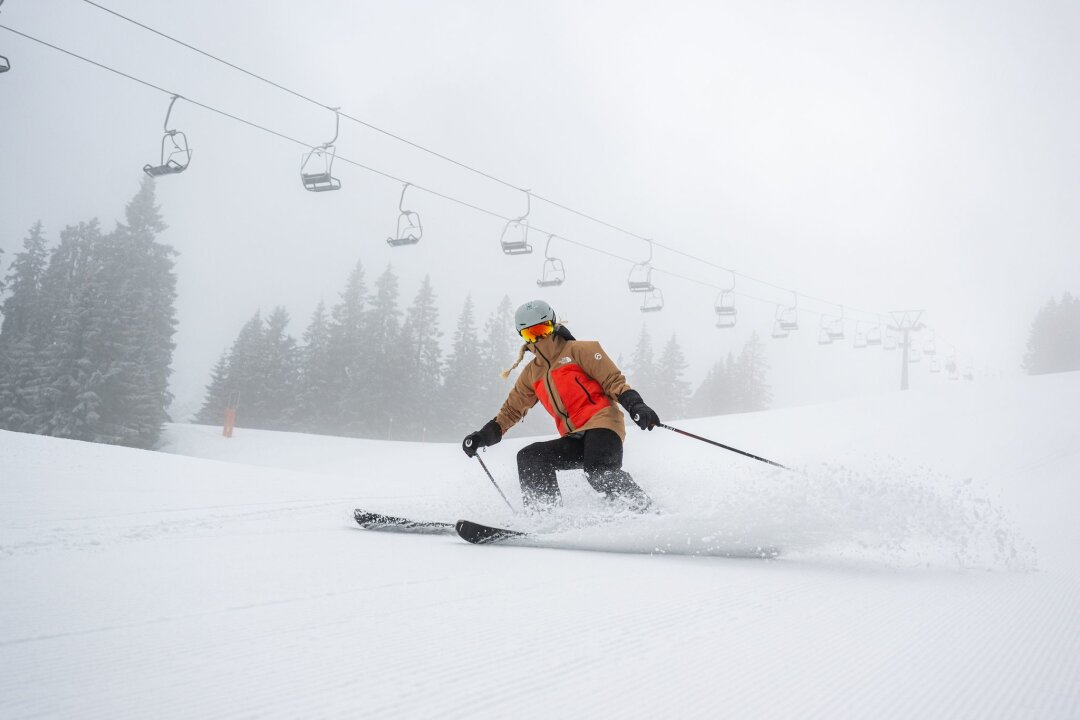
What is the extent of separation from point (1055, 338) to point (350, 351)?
212ft

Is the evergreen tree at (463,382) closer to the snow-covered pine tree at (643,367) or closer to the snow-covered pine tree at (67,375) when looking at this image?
the snow-covered pine tree at (643,367)

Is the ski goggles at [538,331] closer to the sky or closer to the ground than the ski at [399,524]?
closer to the sky

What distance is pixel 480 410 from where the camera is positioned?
142ft

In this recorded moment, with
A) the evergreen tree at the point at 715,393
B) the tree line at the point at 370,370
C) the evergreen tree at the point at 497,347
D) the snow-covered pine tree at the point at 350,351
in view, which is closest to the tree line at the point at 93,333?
the tree line at the point at 370,370

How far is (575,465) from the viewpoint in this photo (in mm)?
4059

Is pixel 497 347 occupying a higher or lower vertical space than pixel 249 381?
higher

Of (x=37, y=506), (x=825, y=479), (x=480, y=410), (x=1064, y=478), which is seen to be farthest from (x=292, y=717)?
(x=480, y=410)

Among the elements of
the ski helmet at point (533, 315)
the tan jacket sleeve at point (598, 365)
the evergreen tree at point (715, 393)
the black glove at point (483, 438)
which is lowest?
the black glove at point (483, 438)

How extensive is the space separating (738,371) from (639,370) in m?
8.89

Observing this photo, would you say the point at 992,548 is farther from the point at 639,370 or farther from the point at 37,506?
the point at 639,370

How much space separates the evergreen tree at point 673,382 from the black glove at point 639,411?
45.2 m

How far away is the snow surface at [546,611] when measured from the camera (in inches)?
45.7

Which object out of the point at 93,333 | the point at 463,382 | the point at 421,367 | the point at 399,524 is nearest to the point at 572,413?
the point at 399,524

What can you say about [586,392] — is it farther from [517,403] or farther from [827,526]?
[827,526]
